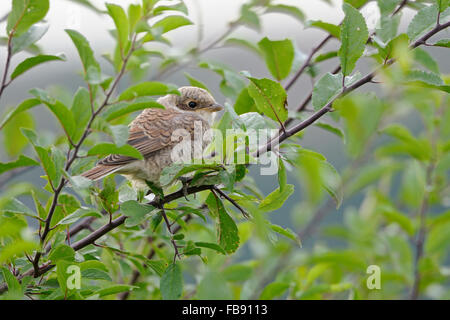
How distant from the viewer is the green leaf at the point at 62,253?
2045mm

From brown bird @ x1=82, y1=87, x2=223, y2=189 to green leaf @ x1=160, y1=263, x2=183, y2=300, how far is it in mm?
529

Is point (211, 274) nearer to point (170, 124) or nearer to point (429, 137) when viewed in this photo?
point (170, 124)

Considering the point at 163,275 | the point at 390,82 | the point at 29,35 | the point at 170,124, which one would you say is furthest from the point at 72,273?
the point at 170,124

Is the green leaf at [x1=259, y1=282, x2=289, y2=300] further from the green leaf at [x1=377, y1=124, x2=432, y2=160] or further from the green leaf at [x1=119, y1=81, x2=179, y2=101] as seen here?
the green leaf at [x1=377, y1=124, x2=432, y2=160]

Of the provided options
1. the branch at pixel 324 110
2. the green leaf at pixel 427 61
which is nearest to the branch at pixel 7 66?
the branch at pixel 324 110

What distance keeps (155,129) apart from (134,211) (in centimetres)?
148

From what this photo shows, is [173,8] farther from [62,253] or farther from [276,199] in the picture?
[62,253]

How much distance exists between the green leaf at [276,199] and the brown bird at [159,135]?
0.63 metres

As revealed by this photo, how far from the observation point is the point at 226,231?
2357 mm

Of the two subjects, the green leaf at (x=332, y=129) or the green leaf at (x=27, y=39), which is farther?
the green leaf at (x=332, y=129)

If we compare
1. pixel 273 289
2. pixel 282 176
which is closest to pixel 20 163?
pixel 282 176

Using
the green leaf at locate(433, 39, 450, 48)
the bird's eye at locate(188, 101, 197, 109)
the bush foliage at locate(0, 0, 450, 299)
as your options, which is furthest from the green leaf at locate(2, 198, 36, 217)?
the bird's eye at locate(188, 101, 197, 109)

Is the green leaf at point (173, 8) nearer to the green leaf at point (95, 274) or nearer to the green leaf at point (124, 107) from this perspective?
the green leaf at point (124, 107)
